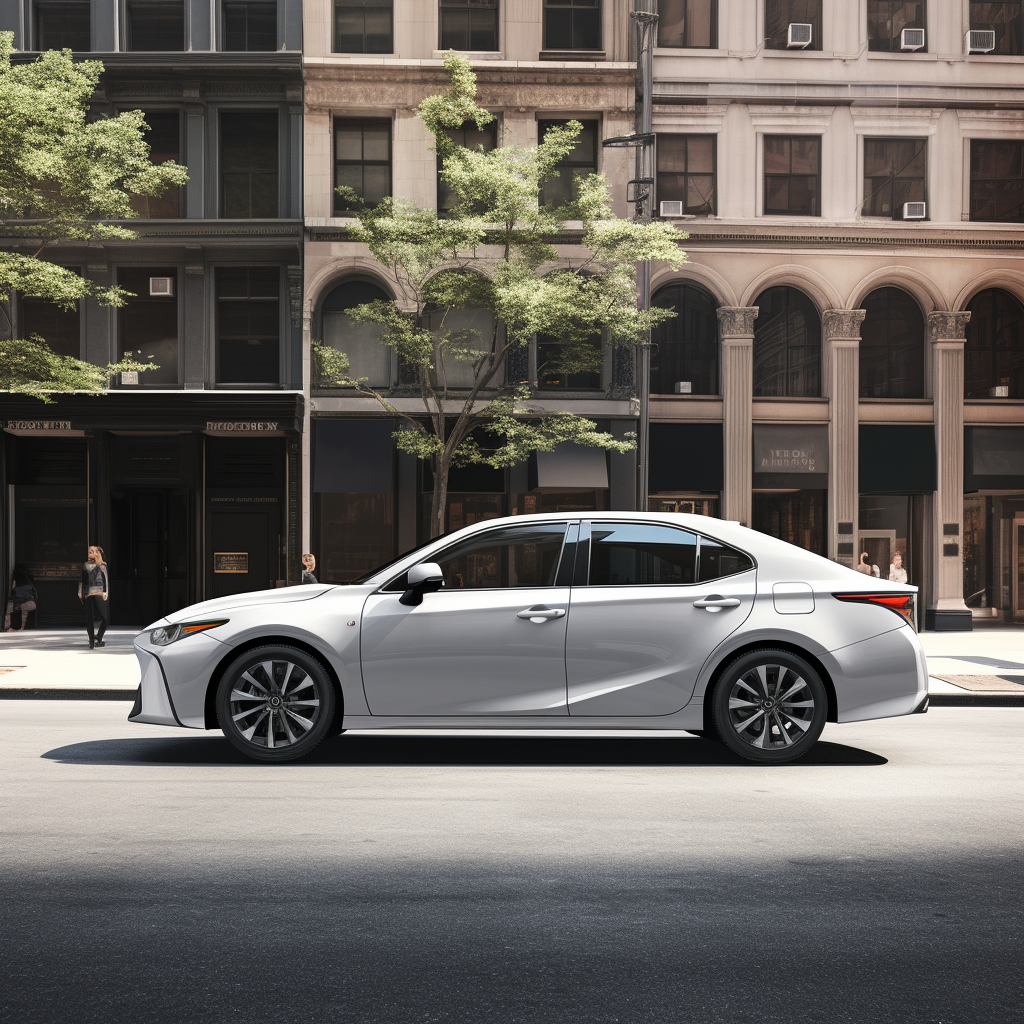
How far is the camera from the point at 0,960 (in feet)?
13.4

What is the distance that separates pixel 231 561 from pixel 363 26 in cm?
1194

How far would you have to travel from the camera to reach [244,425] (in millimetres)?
23359

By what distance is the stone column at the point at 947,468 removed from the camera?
25.1 meters

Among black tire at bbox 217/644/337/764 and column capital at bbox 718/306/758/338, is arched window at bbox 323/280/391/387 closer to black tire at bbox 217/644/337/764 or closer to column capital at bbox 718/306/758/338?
column capital at bbox 718/306/758/338

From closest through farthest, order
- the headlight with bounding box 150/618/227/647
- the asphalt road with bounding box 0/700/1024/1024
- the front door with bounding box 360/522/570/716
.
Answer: the asphalt road with bounding box 0/700/1024/1024, the front door with bounding box 360/522/570/716, the headlight with bounding box 150/618/227/647

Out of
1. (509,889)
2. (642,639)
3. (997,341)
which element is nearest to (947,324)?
(997,341)

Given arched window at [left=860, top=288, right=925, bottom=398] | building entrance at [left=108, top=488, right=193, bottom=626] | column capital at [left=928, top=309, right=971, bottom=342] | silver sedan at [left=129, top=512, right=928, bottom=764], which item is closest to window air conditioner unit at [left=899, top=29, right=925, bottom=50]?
arched window at [left=860, top=288, right=925, bottom=398]

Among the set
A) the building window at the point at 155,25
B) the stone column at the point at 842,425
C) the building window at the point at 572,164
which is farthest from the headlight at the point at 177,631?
the building window at the point at 155,25

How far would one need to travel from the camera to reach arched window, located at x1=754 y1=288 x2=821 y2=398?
83.2ft

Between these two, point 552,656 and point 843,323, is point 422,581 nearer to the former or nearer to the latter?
point 552,656

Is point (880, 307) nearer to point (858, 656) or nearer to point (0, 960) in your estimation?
point (858, 656)

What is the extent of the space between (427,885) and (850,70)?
24.6 meters

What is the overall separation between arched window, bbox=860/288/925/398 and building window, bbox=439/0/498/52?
1037 cm

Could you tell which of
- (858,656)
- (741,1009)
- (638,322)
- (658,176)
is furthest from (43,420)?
(741,1009)
